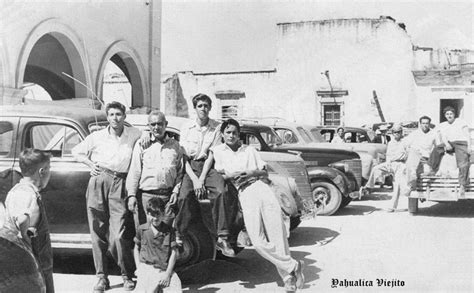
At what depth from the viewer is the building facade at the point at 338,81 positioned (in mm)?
21875

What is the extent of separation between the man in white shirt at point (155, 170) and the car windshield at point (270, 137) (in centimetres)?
431

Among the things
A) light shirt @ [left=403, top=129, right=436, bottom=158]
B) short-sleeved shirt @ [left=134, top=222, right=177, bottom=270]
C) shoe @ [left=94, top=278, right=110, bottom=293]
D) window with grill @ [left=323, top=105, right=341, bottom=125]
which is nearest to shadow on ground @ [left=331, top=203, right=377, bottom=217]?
light shirt @ [left=403, top=129, right=436, bottom=158]

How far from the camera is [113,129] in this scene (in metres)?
4.59

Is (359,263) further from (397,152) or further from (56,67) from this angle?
(56,67)

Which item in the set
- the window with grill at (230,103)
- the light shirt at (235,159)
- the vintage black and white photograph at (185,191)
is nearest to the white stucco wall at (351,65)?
the window with grill at (230,103)

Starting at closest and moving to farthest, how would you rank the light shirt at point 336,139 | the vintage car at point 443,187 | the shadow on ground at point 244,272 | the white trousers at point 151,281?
1. the white trousers at point 151,281
2. the shadow on ground at point 244,272
3. the vintage car at point 443,187
4. the light shirt at point 336,139

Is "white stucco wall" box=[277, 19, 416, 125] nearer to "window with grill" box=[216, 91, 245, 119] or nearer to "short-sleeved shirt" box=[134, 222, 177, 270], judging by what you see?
"window with grill" box=[216, 91, 245, 119]

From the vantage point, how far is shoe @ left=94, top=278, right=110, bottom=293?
4.42m

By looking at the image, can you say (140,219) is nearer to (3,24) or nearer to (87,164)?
(87,164)

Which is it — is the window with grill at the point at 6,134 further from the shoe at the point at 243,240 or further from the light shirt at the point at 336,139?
the light shirt at the point at 336,139

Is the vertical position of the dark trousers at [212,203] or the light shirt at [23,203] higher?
the light shirt at [23,203]

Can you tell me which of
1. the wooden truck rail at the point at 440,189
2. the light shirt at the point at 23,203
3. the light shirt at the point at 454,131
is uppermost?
the light shirt at the point at 454,131

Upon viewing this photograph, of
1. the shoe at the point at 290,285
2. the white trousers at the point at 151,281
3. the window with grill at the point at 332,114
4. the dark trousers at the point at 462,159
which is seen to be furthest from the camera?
the window with grill at the point at 332,114

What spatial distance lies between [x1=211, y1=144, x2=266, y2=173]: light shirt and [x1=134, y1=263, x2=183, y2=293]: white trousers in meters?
1.08
